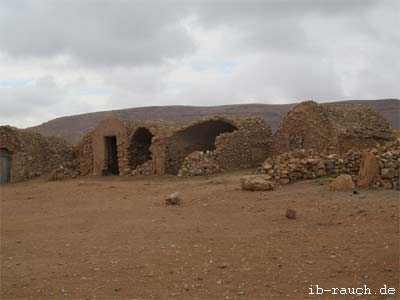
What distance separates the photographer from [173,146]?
1922cm

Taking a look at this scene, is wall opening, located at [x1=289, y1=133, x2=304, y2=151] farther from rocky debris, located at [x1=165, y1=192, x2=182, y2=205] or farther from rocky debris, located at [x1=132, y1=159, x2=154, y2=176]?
rocky debris, located at [x1=165, y1=192, x2=182, y2=205]

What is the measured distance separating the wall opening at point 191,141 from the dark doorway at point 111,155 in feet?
11.6

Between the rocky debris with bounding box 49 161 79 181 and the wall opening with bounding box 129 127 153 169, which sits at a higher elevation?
the wall opening with bounding box 129 127 153 169

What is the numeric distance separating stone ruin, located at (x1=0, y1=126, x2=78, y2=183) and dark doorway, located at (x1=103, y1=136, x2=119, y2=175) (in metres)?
1.54

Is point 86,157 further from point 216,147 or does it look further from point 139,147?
point 216,147

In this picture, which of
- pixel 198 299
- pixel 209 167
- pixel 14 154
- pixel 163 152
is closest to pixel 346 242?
pixel 198 299

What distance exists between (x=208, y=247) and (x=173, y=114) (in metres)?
46.0

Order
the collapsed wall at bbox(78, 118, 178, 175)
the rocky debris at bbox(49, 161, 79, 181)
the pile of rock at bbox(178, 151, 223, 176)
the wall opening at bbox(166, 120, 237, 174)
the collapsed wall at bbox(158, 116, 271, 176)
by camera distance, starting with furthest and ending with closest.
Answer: the rocky debris at bbox(49, 161, 79, 181)
the collapsed wall at bbox(78, 118, 178, 175)
the wall opening at bbox(166, 120, 237, 174)
the collapsed wall at bbox(158, 116, 271, 176)
the pile of rock at bbox(178, 151, 223, 176)

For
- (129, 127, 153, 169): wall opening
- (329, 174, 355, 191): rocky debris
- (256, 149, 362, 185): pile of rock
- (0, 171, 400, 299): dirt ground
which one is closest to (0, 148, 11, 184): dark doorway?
(129, 127, 153, 169): wall opening

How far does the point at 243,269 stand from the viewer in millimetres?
5422

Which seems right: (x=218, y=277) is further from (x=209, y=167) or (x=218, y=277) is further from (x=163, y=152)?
(x=163, y=152)

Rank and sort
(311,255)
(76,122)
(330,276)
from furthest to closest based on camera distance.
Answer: (76,122), (311,255), (330,276)

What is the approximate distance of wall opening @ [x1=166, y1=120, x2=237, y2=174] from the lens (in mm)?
19125

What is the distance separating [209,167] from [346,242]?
11.2m
